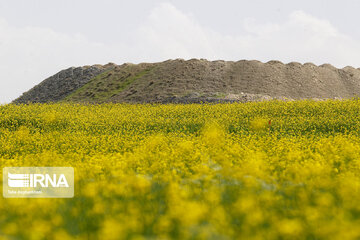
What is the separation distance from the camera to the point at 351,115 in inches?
814

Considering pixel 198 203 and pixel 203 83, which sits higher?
pixel 203 83

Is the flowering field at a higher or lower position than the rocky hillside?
lower

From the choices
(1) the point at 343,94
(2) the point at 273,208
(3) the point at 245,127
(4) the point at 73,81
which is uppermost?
(4) the point at 73,81

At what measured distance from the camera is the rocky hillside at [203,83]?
35.6 m

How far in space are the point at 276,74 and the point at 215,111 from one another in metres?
21.2

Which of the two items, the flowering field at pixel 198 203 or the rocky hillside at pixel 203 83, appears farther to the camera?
the rocky hillside at pixel 203 83

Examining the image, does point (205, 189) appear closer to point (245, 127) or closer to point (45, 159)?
point (45, 159)

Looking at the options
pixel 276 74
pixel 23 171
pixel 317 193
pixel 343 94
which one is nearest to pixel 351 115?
pixel 317 193

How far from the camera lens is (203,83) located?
38188 millimetres

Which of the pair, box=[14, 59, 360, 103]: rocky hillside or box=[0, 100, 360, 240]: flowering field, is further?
box=[14, 59, 360, 103]: rocky hillside

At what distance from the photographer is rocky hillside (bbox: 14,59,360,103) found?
35625mm

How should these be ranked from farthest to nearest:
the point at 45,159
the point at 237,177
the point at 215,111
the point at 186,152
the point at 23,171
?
the point at 215,111 → the point at 186,152 → the point at 45,159 → the point at 23,171 → the point at 237,177

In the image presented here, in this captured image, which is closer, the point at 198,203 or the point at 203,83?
the point at 198,203

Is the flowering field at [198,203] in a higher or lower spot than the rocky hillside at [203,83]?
lower
